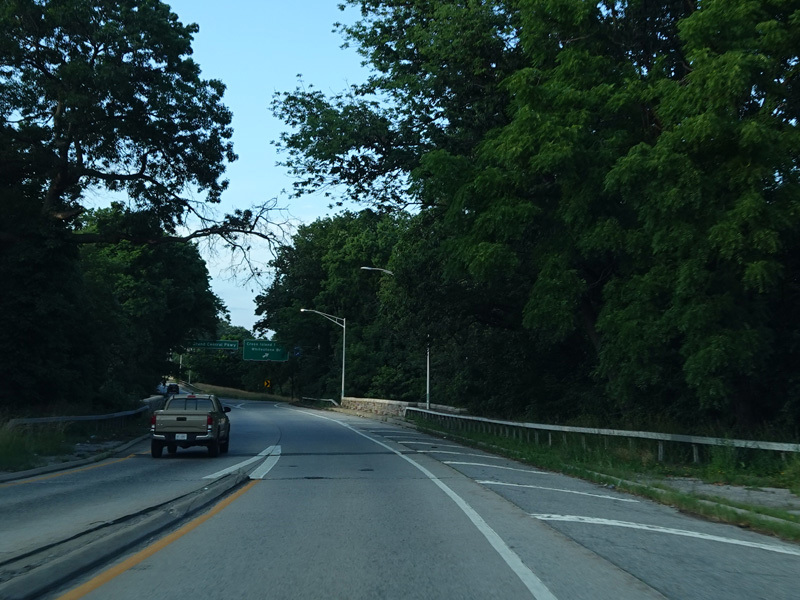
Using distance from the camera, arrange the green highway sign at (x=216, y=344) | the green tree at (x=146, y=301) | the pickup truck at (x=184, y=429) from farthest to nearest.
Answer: the green highway sign at (x=216, y=344)
the green tree at (x=146, y=301)
the pickup truck at (x=184, y=429)

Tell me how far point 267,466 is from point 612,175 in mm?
9949

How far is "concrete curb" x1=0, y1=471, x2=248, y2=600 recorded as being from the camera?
6215 millimetres

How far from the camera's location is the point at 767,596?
6.48 metres

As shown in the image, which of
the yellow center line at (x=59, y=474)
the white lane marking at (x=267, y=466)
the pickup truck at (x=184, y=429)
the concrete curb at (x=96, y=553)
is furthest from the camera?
the pickup truck at (x=184, y=429)

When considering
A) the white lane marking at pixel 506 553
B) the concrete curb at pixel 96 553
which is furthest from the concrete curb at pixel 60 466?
the white lane marking at pixel 506 553

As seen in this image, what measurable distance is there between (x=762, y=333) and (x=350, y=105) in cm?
1341

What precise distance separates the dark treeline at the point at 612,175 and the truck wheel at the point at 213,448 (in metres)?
7.73

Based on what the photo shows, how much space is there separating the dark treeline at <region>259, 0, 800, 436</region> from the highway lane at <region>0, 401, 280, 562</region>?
799 centimetres

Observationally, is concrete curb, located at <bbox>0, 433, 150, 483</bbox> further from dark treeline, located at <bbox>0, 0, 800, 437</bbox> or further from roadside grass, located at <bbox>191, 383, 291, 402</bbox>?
roadside grass, located at <bbox>191, 383, 291, 402</bbox>

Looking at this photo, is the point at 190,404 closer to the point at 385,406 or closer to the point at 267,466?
the point at 267,466

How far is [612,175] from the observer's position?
16344 millimetres

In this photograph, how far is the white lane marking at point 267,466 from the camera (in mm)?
16562

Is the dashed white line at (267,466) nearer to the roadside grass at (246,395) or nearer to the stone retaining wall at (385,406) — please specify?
the stone retaining wall at (385,406)

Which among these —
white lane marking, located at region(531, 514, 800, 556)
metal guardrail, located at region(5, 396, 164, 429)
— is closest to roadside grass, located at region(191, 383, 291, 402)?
metal guardrail, located at region(5, 396, 164, 429)
